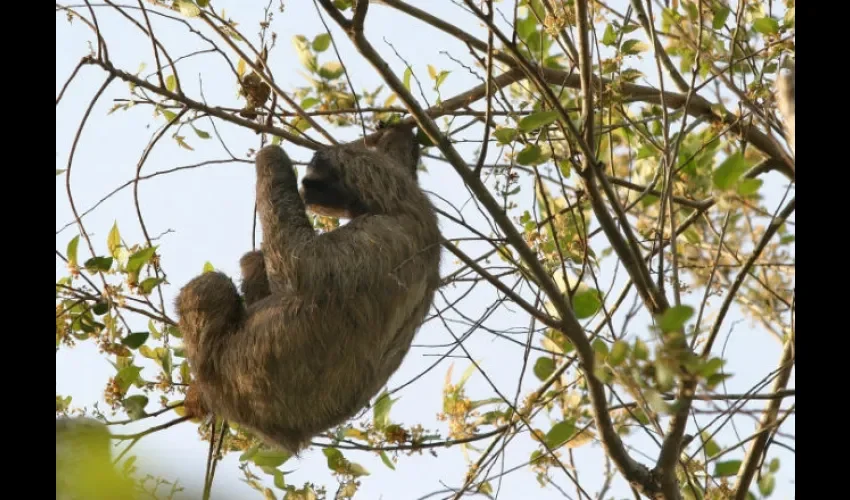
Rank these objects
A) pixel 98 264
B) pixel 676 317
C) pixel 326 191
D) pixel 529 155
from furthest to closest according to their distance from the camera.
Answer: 1. pixel 326 191
2. pixel 98 264
3. pixel 529 155
4. pixel 676 317

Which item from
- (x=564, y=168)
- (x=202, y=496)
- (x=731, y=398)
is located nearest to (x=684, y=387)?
(x=731, y=398)

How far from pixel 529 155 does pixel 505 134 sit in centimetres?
24

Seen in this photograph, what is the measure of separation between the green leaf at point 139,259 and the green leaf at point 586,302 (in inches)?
116

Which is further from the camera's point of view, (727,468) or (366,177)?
(366,177)

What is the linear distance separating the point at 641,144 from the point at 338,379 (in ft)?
10.7

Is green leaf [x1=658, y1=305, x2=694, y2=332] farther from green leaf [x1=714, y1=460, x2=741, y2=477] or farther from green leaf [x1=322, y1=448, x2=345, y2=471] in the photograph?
green leaf [x1=322, y1=448, x2=345, y2=471]

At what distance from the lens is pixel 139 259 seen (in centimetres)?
618

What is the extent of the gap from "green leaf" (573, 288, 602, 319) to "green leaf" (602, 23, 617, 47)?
1869mm

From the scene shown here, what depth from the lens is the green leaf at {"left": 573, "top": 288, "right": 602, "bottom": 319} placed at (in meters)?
6.24

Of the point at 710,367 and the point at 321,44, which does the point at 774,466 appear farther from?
the point at 321,44

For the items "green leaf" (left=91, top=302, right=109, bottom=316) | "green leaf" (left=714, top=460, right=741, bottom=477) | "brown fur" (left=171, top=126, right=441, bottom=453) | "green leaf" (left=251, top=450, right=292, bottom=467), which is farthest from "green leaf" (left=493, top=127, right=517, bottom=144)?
"green leaf" (left=251, top=450, right=292, bottom=467)

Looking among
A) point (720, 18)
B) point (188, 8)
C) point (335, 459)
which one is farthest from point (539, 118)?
point (335, 459)
